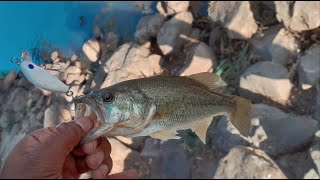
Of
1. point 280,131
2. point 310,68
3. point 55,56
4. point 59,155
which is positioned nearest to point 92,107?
point 59,155

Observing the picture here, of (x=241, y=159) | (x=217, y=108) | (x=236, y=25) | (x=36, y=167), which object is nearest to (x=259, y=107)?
(x=241, y=159)

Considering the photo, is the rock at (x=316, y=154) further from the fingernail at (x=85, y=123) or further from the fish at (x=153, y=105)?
the fingernail at (x=85, y=123)

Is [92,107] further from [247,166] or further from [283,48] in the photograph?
[283,48]

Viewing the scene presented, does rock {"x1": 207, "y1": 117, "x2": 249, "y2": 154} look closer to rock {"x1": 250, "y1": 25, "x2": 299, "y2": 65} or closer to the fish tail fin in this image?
rock {"x1": 250, "y1": 25, "x2": 299, "y2": 65}

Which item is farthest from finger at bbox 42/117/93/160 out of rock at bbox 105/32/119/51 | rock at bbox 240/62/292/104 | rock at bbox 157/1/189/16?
rock at bbox 157/1/189/16

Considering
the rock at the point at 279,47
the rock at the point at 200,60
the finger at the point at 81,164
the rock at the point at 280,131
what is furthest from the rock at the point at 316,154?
the finger at the point at 81,164

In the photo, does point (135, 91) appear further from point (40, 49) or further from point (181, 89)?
point (40, 49)
